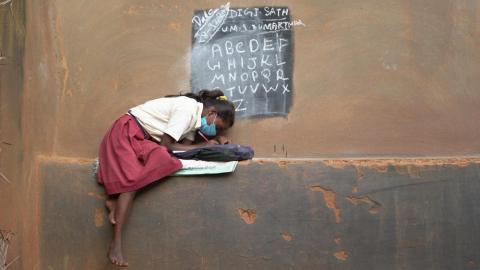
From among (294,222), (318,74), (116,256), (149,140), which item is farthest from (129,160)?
(318,74)

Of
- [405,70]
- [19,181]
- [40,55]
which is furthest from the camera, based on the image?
[405,70]

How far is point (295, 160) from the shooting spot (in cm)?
441

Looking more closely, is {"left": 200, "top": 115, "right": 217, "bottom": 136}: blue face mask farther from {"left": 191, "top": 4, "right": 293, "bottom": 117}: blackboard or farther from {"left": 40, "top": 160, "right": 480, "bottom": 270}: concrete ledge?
{"left": 40, "top": 160, "right": 480, "bottom": 270}: concrete ledge

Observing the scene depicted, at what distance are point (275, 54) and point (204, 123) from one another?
28.0 inches

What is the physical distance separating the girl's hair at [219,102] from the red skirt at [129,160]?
0.45 m

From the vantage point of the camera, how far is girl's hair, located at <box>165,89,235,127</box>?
471 centimetres

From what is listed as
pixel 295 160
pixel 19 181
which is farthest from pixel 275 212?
pixel 19 181

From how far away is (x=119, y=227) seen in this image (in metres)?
4.29

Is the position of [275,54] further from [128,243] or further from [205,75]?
[128,243]

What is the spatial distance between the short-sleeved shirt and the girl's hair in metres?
0.10

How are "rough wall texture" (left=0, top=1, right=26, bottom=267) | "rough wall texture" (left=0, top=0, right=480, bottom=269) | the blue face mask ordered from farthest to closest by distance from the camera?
"rough wall texture" (left=0, top=0, right=480, bottom=269) → the blue face mask → "rough wall texture" (left=0, top=1, right=26, bottom=267)

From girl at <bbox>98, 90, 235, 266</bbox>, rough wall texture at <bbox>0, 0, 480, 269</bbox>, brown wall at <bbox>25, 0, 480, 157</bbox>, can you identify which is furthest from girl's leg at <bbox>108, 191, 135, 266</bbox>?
brown wall at <bbox>25, 0, 480, 157</bbox>

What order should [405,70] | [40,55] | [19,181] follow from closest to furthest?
1. [19,181]
2. [40,55]
3. [405,70]

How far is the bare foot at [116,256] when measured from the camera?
169 inches
